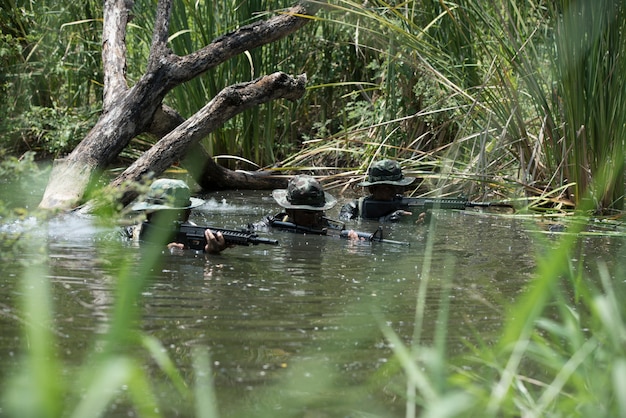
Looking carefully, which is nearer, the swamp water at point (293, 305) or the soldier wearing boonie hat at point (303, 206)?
the swamp water at point (293, 305)

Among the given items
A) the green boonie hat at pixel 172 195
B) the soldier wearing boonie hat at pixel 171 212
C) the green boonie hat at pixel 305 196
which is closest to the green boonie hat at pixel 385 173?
the green boonie hat at pixel 305 196

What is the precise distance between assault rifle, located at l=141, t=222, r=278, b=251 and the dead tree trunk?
1578mm

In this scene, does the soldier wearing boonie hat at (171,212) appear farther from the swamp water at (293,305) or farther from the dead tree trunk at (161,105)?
the dead tree trunk at (161,105)

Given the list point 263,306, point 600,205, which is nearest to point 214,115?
point 600,205

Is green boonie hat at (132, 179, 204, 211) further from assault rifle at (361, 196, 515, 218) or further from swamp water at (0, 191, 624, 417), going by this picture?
assault rifle at (361, 196, 515, 218)

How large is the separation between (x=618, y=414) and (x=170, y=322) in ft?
7.27

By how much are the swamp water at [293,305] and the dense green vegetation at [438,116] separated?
0.13 m

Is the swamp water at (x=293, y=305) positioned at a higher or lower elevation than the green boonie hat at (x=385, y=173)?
lower

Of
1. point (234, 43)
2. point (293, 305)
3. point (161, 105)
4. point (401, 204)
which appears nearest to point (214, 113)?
point (161, 105)

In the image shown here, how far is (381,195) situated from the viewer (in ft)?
28.3

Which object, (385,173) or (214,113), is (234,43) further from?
(385,173)

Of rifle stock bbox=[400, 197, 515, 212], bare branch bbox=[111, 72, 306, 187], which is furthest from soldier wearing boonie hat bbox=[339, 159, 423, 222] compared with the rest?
bare branch bbox=[111, 72, 306, 187]

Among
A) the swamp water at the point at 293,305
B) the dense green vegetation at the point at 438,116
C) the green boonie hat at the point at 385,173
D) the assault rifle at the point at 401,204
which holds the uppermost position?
the dense green vegetation at the point at 438,116

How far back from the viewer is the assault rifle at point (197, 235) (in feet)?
20.2
